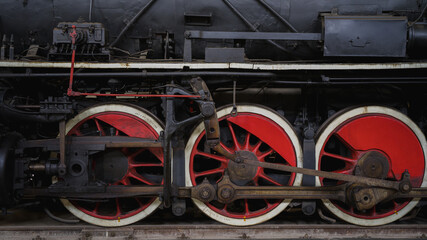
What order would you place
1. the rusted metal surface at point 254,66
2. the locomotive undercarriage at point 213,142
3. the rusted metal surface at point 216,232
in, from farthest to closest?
1. the rusted metal surface at point 216,232
2. the locomotive undercarriage at point 213,142
3. the rusted metal surface at point 254,66

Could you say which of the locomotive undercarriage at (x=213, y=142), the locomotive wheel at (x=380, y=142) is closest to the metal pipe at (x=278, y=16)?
the locomotive undercarriage at (x=213, y=142)

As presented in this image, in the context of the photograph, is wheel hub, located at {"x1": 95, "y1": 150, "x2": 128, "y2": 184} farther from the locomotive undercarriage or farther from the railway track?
the railway track

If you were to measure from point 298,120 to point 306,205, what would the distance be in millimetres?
702

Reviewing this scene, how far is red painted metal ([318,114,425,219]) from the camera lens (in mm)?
2369

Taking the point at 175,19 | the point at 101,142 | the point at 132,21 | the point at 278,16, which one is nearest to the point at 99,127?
the point at 101,142

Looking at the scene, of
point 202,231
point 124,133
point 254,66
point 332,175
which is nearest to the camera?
point 254,66

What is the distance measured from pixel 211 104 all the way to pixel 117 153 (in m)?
0.87

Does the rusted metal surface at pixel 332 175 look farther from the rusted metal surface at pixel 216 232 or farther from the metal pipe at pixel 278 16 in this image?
the metal pipe at pixel 278 16

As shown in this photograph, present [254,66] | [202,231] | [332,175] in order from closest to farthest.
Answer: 1. [254,66]
2. [332,175]
3. [202,231]

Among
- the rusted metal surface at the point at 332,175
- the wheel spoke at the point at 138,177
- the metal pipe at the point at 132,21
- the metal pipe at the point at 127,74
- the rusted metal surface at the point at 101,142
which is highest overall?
the metal pipe at the point at 132,21

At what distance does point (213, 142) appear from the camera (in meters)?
2.21

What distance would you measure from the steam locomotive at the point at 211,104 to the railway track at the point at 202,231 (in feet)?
0.25

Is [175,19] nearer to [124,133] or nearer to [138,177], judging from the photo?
[124,133]

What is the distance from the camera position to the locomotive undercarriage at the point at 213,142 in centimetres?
221
